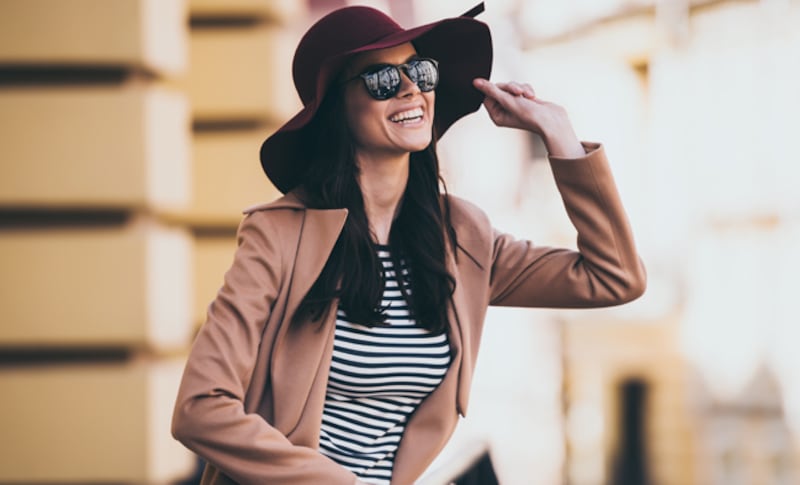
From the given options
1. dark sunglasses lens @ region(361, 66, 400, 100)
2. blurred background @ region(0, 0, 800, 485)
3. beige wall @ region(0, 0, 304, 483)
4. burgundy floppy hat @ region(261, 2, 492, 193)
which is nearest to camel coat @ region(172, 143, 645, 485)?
burgundy floppy hat @ region(261, 2, 492, 193)

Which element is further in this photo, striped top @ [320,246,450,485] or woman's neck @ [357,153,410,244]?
woman's neck @ [357,153,410,244]

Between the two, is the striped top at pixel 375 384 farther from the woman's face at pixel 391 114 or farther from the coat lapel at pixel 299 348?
the woman's face at pixel 391 114

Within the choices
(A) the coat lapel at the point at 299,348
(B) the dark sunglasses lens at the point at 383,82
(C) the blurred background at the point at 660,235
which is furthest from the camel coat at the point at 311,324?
(C) the blurred background at the point at 660,235

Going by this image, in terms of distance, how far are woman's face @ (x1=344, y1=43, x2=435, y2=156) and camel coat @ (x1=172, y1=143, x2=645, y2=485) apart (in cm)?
17

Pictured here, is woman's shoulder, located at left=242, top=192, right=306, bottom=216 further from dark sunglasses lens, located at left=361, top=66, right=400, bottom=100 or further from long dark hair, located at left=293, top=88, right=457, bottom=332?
dark sunglasses lens, located at left=361, top=66, right=400, bottom=100

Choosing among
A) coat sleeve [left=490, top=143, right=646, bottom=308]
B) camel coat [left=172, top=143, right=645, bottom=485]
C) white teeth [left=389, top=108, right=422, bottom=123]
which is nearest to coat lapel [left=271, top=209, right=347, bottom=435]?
camel coat [left=172, top=143, right=645, bottom=485]

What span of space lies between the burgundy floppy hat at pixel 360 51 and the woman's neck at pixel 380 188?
138 mm

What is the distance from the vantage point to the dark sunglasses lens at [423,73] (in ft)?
7.93

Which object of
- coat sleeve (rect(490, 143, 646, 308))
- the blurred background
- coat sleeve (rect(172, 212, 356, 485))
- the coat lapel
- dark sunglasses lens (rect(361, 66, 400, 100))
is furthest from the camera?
the blurred background

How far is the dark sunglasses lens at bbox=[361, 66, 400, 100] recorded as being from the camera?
240cm

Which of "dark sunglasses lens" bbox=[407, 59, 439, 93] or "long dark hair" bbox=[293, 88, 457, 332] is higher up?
"dark sunglasses lens" bbox=[407, 59, 439, 93]

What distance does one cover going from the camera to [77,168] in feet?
16.0

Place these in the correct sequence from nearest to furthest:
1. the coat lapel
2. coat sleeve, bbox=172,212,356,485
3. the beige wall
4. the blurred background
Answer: coat sleeve, bbox=172,212,356,485
the coat lapel
the beige wall
the blurred background

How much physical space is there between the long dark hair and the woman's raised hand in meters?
0.16
